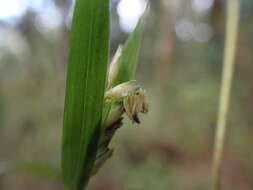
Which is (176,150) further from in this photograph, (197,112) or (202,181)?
(202,181)

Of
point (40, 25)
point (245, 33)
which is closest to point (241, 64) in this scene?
point (245, 33)

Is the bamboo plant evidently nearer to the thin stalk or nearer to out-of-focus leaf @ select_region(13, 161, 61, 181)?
out-of-focus leaf @ select_region(13, 161, 61, 181)

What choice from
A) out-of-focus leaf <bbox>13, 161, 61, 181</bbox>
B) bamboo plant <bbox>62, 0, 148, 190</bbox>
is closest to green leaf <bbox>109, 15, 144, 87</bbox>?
bamboo plant <bbox>62, 0, 148, 190</bbox>

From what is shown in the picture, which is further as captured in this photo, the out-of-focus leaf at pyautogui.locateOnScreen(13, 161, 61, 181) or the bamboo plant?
the out-of-focus leaf at pyautogui.locateOnScreen(13, 161, 61, 181)

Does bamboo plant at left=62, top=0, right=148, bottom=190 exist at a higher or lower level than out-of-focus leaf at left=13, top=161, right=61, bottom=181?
higher

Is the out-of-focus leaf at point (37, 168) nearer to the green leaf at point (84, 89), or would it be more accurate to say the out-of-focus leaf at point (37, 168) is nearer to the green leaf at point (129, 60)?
the green leaf at point (84, 89)

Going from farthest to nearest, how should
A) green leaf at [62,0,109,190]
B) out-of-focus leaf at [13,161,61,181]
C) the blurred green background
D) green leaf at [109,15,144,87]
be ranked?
the blurred green background < out-of-focus leaf at [13,161,61,181] < green leaf at [109,15,144,87] < green leaf at [62,0,109,190]
